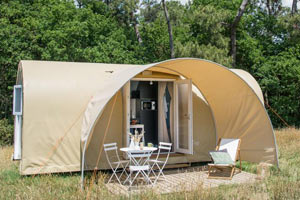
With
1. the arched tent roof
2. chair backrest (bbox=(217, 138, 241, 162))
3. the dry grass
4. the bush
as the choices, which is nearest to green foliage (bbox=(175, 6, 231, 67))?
the arched tent roof

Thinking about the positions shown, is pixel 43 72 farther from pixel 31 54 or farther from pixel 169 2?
pixel 169 2

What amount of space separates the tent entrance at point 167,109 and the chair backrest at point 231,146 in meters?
0.78

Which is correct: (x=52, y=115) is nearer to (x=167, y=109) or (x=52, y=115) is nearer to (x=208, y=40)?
(x=167, y=109)

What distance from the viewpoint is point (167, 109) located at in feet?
29.4

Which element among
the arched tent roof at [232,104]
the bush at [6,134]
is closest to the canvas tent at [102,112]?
the arched tent roof at [232,104]

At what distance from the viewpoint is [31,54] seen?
13.8 metres

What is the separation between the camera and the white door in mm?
8312

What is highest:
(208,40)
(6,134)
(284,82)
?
(208,40)

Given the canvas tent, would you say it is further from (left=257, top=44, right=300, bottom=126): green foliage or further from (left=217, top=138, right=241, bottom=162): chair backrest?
(left=257, top=44, right=300, bottom=126): green foliage

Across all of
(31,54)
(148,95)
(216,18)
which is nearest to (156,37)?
(216,18)

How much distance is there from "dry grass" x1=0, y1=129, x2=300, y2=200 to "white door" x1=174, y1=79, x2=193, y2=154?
151cm

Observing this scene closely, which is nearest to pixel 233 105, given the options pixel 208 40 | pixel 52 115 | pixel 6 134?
pixel 52 115

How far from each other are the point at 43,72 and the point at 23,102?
0.85 metres

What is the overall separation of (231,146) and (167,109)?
6.63 feet
